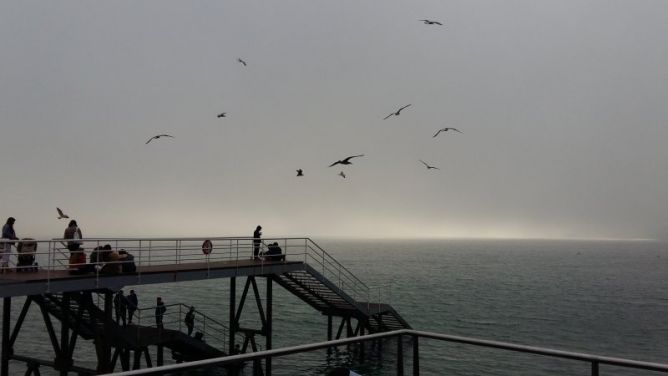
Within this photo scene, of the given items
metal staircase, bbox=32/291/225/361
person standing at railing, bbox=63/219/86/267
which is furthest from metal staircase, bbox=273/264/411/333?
person standing at railing, bbox=63/219/86/267

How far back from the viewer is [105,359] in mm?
19000

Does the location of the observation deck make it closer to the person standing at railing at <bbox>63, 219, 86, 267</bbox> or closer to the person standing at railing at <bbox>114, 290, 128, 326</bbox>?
the person standing at railing at <bbox>63, 219, 86, 267</bbox>

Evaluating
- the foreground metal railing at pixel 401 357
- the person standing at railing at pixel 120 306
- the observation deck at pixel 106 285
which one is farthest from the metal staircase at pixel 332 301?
the foreground metal railing at pixel 401 357

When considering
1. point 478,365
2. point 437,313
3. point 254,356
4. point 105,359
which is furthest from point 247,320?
point 254,356

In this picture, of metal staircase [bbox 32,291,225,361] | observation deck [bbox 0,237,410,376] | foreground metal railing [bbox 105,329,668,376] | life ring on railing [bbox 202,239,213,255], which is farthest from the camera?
life ring on railing [bbox 202,239,213,255]

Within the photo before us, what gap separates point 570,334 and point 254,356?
52194 mm

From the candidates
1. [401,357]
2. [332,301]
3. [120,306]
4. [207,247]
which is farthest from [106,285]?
[332,301]

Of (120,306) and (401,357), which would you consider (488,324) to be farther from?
(401,357)

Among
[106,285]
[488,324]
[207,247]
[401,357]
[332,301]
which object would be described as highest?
[207,247]

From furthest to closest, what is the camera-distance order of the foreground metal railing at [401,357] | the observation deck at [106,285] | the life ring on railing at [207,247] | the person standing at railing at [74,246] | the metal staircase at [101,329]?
1. the life ring on railing at [207,247]
2. the metal staircase at [101,329]
3. the person standing at railing at [74,246]
4. the observation deck at [106,285]
5. the foreground metal railing at [401,357]

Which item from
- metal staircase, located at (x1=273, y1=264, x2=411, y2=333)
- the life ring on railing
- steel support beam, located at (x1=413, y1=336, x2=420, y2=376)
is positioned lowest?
metal staircase, located at (x1=273, y1=264, x2=411, y2=333)

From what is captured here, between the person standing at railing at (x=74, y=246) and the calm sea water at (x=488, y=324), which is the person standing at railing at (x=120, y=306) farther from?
the calm sea water at (x=488, y=324)

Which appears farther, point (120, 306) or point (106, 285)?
point (120, 306)

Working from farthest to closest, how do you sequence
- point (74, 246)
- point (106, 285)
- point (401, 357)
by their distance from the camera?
point (74, 246), point (106, 285), point (401, 357)
